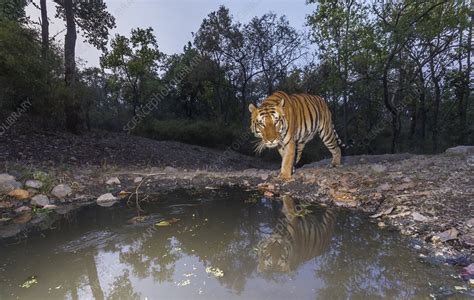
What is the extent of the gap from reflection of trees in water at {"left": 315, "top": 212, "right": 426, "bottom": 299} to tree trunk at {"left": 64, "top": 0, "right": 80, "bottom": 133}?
10603 mm

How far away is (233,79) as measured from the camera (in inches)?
945

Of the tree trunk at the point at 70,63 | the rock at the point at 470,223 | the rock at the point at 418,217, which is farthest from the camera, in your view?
the tree trunk at the point at 70,63

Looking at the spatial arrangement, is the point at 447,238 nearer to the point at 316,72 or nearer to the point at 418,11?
the point at 418,11

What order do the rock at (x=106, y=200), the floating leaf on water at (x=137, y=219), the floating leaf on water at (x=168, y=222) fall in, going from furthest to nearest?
the rock at (x=106, y=200) → the floating leaf on water at (x=137, y=219) → the floating leaf on water at (x=168, y=222)

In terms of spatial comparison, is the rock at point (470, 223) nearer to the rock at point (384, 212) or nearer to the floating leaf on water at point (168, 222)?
the rock at point (384, 212)

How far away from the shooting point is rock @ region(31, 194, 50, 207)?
201 inches

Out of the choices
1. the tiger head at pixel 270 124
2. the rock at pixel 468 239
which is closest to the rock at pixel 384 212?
the rock at pixel 468 239

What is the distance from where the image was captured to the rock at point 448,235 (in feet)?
10.7

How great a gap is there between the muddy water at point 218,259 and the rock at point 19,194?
1200 mm

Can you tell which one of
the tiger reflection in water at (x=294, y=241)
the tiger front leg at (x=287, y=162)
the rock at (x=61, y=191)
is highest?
the tiger front leg at (x=287, y=162)

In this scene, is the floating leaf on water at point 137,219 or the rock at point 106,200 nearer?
the floating leaf on water at point 137,219

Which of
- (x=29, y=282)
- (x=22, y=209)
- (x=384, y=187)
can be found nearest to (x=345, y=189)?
(x=384, y=187)

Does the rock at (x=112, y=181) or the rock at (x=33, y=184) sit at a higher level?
the rock at (x=33, y=184)

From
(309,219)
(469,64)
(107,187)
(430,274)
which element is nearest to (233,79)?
(469,64)
